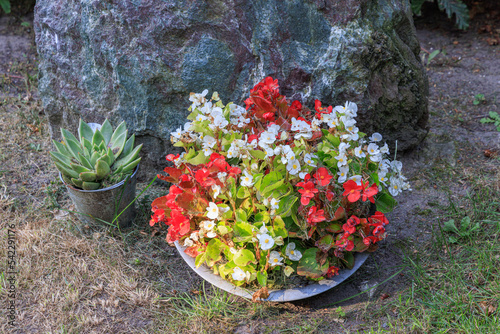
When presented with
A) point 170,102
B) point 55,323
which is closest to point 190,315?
point 55,323

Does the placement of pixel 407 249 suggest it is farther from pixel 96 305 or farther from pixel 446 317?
pixel 96 305

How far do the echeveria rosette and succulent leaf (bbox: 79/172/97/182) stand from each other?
1.34 feet

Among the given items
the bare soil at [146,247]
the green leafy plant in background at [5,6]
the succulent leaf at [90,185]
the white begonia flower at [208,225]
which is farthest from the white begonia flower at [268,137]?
the green leafy plant in background at [5,6]

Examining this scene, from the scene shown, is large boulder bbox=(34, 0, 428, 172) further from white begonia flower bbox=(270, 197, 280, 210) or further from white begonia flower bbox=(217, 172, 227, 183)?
white begonia flower bbox=(270, 197, 280, 210)

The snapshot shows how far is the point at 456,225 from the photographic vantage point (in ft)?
8.18

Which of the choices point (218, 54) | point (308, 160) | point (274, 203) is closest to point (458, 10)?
point (218, 54)

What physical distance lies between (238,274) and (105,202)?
0.98 meters

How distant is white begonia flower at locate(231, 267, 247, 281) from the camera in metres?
1.88

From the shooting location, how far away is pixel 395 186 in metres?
2.04

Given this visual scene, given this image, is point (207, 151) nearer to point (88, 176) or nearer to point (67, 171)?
point (88, 176)

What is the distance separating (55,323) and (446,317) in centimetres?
183

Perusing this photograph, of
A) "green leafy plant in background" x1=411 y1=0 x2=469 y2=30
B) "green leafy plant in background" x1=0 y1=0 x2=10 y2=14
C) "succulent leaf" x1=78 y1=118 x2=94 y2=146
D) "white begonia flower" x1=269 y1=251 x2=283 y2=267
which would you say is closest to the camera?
"white begonia flower" x1=269 y1=251 x2=283 y2=267

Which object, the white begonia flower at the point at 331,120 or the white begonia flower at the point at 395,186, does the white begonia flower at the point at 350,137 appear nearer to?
the white begonia flower at the point at 331,120

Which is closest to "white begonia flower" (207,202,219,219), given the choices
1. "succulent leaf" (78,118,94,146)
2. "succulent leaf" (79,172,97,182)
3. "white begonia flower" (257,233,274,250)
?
"white begonia flower" (257,233,274,250)
